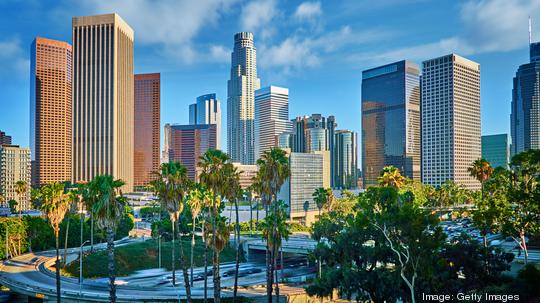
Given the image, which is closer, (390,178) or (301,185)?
(390,178)

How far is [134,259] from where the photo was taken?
9625cm

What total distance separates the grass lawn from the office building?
69.6 m

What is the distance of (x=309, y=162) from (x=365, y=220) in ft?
466

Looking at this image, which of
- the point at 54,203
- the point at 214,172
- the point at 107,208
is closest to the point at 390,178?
the point at 214,172

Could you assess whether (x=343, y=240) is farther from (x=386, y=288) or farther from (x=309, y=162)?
(x=309, y=162)

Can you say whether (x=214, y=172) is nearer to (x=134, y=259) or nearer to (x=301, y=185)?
(x=134, y=259)

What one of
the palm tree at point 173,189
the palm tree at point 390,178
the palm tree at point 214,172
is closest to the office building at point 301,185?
the palm tree at point 390,178

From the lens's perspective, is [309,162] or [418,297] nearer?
[418,297]

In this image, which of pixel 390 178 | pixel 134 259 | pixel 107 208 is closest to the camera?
pixel 107 208

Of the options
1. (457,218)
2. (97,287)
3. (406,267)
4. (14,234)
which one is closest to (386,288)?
(406,267)

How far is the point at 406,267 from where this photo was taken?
41.5m

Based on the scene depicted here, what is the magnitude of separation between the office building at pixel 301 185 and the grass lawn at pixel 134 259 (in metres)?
69.6

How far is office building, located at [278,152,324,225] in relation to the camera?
17811 cm

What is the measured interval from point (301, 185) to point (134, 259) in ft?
316
